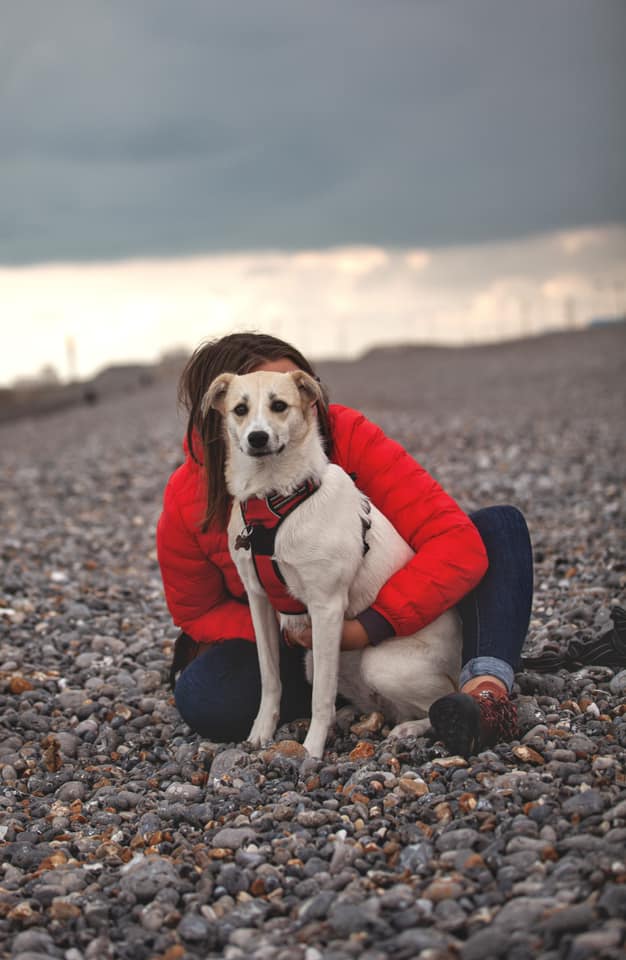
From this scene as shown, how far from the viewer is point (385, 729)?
4.05 meters

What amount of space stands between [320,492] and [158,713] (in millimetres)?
1746

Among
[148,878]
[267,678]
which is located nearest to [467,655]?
[267,678]

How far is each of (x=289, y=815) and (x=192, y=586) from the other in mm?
1459

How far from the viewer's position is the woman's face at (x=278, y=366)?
412 centimetres

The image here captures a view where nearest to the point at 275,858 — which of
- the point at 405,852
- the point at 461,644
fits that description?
the point at 405,852

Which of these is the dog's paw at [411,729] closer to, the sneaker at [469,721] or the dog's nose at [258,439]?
the sneaker at [469,721]

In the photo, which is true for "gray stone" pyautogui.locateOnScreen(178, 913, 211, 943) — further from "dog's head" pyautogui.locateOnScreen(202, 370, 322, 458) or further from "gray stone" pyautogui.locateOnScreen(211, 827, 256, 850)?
"dog's head" pyautogui.locateOnScreen(202, 370, 322, 458)

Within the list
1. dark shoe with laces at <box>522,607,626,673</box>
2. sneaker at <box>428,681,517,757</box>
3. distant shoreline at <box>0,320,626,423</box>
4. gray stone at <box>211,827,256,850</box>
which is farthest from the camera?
distant shoreline at <box>0,320,626,423</box>

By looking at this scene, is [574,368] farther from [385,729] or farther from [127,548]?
[385,729]

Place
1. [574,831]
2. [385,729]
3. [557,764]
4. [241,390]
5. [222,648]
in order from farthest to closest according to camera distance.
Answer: [222,648]
[385,729]
[241,390]
[557,764]
[574,831]

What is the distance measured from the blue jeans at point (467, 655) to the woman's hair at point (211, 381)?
76 cm

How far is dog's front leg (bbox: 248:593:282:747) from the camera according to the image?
4051 millimetres

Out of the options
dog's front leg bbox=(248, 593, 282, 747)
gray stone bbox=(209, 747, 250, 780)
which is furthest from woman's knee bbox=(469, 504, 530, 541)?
gray stone bbox=(209, 747, 250, 780)

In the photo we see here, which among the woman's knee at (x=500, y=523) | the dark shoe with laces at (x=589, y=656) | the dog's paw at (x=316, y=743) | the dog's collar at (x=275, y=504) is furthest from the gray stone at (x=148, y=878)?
the dark shoe with laces at (x=589, y=656)
